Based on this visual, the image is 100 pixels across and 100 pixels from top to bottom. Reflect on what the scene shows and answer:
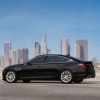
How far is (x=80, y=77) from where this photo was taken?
2320cm

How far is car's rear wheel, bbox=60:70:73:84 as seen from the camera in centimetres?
2294

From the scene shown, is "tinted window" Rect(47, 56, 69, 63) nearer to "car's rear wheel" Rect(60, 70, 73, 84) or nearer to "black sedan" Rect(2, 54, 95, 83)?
"black sedan" Rect(2, 54, 95, 83)

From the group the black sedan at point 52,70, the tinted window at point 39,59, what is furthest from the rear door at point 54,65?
the tinted window at point 39,59

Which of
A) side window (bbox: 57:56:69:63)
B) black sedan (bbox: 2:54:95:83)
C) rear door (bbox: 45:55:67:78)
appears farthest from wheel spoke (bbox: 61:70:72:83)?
side window (bbox: 57:56:69:63)

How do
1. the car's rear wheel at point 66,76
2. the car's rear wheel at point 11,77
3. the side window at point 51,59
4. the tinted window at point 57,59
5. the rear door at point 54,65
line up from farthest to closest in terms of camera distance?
the car's rear wheel at point 11,77, the side window at point 51,59, the tinted window at point 57,59, the rear door at point 54,65, the car's rear wheel at point 66,76

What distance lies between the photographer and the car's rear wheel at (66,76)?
75.3 ft

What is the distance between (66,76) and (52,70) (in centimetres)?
90

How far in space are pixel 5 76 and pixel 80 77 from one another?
3.63 meters

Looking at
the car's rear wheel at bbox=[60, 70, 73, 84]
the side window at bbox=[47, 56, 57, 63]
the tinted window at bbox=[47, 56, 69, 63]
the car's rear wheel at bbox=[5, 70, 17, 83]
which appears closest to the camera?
the car's rear wheel at bbox=[60, 70, 73, 84]

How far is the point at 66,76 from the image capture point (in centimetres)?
2303

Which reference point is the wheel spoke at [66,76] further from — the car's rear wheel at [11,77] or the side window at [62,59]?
the car's rear wheel at [11,77]

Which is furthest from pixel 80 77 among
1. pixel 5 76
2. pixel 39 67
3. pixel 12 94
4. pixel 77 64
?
pixel 12 94

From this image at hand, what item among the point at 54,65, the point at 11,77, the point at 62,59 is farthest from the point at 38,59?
the point at 11,77

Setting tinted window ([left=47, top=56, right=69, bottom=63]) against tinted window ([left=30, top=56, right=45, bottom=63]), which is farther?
tinted window ([left=30, top=56, right=45, bottom=63])
